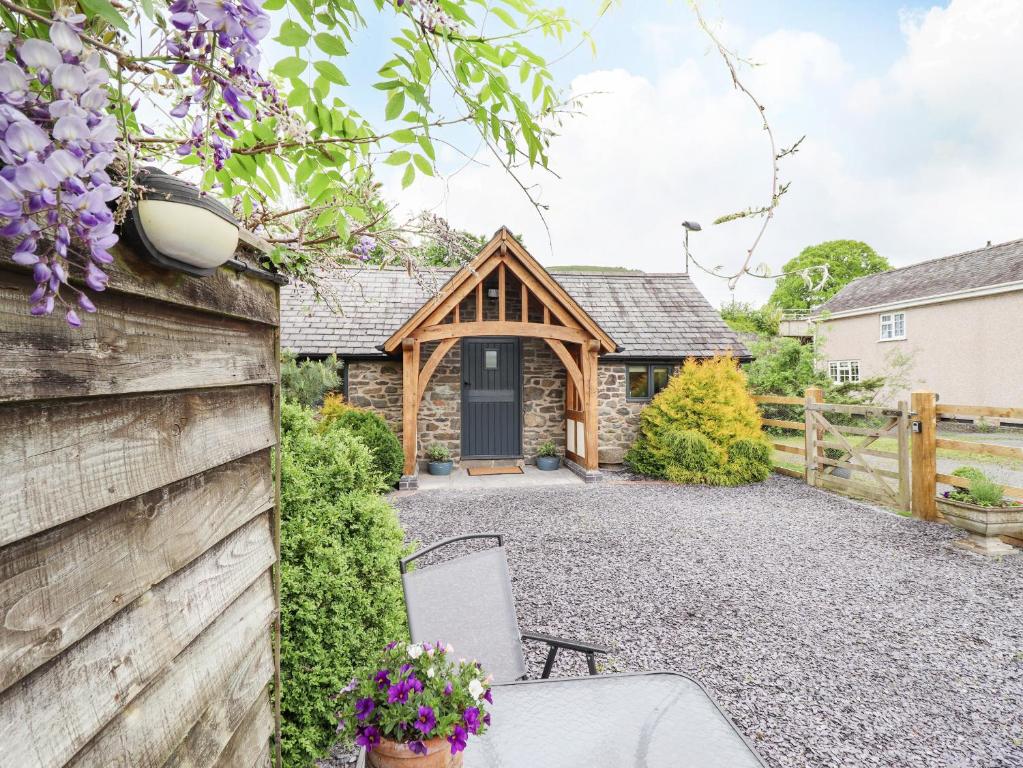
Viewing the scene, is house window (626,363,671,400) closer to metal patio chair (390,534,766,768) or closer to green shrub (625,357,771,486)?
green shrub (625,357,771,486)

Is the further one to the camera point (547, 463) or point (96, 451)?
point (547, 463)

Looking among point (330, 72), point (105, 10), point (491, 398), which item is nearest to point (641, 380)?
point (491, 398)

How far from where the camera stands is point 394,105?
3.92 ft

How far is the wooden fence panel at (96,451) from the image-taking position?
79 cm

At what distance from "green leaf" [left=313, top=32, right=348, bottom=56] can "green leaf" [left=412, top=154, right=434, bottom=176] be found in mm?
316

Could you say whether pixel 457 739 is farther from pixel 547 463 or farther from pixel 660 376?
pixel 660 376

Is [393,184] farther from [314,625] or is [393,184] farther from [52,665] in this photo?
[314,625]

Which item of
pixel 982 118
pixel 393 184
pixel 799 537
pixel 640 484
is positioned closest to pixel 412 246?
pixel 393 184

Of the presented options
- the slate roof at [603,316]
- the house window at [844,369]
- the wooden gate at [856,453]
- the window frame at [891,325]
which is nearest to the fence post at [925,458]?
the wooden gate at [856,453]

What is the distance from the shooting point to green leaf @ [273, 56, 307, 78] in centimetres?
101

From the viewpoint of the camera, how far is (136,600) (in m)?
1.05

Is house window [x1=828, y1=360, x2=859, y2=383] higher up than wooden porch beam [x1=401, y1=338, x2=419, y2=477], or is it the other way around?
house window [x1=828, y1=360, x2=859, y2=383]

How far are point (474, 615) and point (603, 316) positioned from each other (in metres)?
9.92

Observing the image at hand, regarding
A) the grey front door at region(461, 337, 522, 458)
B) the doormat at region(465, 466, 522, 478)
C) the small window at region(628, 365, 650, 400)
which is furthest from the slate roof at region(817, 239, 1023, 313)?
the doormat at region(465, 466, 522, 478)
